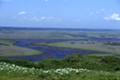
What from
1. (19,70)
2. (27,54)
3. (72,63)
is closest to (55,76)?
(19,70)

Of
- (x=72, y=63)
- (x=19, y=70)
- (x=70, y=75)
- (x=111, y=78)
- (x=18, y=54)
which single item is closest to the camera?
(x=111, y=78)

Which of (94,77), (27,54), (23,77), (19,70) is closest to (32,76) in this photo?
(23,77)

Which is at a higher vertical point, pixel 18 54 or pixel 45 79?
pixel 45 79

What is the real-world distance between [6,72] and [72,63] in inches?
729

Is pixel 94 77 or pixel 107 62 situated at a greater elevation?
pixel 94 77

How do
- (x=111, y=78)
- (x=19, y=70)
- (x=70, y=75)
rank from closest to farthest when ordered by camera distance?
(x=111, y=78), (x=70, y=75), (x=19, y=70)

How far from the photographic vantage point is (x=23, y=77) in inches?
821

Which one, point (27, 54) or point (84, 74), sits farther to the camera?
point (27, 54)

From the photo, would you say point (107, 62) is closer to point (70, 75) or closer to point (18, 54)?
point (70, 75)

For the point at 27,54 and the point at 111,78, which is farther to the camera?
the point at 27,54

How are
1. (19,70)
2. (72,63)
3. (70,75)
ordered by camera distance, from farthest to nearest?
(72,63), (19,70), (70,75)

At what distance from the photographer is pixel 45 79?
2025cm

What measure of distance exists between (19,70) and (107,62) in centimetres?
2171

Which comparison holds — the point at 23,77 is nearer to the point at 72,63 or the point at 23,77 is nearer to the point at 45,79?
the point at 45,79
